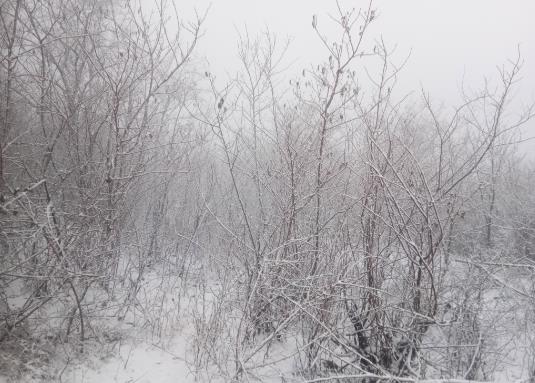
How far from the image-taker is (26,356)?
350 cm

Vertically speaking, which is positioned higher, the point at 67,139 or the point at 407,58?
the point at 407,58

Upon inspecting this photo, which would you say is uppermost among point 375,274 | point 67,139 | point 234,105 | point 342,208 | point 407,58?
point 407,58

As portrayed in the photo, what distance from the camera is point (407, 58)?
11.8ft

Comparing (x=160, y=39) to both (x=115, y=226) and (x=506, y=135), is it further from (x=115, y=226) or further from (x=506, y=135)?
(x=506, y=135)

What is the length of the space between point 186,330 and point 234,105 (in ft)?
9.97

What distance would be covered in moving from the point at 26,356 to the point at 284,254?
2.87 meters

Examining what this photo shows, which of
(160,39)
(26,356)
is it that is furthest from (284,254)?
(160,39)

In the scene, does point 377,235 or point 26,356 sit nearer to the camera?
point 26,356

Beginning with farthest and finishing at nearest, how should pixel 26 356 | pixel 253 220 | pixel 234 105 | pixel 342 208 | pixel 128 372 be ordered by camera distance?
pixel 253 220
pixel 234 105
pixel 342 208
pixel 128 372
pixel 26 356

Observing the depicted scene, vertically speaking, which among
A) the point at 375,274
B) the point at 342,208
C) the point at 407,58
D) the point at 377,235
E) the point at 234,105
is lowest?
the point at 375,274

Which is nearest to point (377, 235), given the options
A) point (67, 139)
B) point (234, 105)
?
point (234, 105)

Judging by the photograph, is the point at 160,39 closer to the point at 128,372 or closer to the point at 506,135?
the point at 128,372

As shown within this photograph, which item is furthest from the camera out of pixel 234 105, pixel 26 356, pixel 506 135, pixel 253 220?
pixel 506 135

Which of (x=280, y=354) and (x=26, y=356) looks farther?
(x=280, y=354)
